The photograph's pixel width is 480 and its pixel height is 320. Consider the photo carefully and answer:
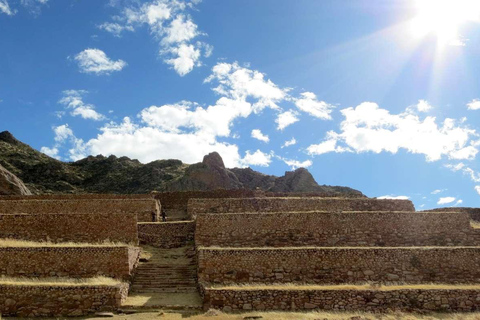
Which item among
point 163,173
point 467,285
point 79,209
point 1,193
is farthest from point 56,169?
point 467,285

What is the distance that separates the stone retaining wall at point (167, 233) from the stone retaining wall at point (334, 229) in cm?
180

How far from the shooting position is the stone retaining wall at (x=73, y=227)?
20031 millimetres

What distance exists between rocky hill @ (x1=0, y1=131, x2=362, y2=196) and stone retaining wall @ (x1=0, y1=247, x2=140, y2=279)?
24.9m

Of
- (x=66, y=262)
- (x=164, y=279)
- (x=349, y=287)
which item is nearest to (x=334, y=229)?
(x=349, y=287)

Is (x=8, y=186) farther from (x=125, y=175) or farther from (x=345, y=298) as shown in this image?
(x=125, y=175)

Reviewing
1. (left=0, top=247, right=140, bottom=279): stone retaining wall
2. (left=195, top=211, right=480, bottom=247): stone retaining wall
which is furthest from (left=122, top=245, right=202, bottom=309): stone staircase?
(left=195, top=211, right=480, bottom=247): stone retaining wall

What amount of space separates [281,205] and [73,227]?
38.8 ft

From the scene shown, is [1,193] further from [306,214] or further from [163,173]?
[163,173]

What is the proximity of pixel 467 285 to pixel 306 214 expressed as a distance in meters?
7.46

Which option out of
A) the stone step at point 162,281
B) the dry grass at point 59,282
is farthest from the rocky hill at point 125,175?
the dry grass at point 59,282

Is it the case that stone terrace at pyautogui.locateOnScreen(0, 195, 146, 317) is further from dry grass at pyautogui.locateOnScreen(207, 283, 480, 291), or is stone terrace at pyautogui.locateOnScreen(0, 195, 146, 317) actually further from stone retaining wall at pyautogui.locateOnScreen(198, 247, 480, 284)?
dry grass at pyautogui.locateOnScreen(207, 283, 480, 291)

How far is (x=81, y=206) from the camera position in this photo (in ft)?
82.1

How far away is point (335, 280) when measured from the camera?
1741cm

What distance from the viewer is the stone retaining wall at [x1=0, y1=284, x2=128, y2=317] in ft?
48.3
